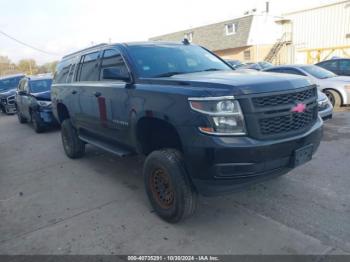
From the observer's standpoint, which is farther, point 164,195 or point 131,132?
point 131,132

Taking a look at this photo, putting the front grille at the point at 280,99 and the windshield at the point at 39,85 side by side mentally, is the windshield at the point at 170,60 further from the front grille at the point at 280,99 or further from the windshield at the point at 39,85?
the windshield at the point at 39,85

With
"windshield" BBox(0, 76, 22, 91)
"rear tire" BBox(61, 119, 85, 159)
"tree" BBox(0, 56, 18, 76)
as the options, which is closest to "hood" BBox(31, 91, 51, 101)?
"rear tire" BBox(61, 119, 85, 159)

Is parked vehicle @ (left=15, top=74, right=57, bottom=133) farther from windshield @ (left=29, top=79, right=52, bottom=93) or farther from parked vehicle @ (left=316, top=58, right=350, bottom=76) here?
parked vehicle @ (left=316, top=58, right=350, bottom=76)

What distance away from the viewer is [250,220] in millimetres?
3631

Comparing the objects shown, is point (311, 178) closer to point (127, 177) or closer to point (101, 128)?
point (127, 177)

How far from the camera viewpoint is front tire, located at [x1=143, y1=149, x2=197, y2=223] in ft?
10.9

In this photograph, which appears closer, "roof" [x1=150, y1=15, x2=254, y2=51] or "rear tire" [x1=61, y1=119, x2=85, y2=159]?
"rear tire" [x1=61, y1=119, x2=85, y2=159]

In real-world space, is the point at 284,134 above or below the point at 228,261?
above

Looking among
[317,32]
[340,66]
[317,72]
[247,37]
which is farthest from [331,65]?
[247,37]

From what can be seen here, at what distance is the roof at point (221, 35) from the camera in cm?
3344

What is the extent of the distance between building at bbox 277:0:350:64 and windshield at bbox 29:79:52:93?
69.3 ft

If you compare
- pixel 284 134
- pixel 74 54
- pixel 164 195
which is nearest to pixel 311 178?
pixel 284 134

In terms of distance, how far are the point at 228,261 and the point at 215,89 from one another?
1552 millimetres

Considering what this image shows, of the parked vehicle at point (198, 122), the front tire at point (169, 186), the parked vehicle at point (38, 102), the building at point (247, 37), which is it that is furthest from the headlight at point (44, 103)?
the building at point (247, 37)
